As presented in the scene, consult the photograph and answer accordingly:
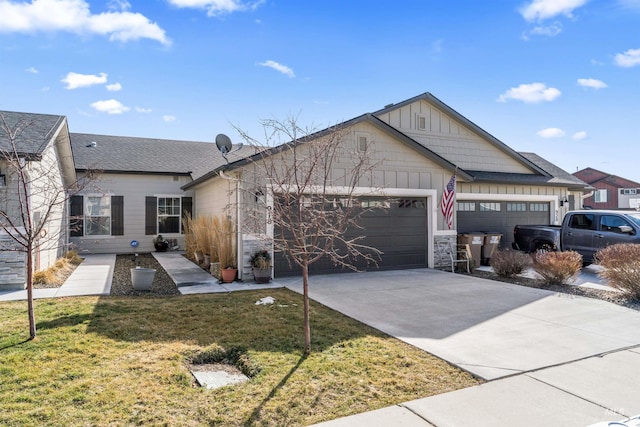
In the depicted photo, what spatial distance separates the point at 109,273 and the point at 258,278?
453 centimetres

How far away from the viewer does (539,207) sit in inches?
614

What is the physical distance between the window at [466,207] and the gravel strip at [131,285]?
9.34 meters

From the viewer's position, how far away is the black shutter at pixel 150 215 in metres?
16.8

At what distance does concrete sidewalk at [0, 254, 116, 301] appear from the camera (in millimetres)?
8016

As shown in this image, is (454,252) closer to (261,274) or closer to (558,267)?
(558,267)

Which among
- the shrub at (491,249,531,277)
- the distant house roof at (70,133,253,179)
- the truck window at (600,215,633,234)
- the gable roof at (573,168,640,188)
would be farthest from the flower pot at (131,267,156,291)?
the gable roof at (573,168,640,188)

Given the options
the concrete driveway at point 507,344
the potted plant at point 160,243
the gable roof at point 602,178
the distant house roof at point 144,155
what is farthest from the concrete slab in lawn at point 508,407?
the gable roof at point 602,178

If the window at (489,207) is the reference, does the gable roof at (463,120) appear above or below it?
above

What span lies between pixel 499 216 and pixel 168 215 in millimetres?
13148

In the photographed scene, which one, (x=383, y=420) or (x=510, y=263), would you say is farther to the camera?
(x=510, y=263)

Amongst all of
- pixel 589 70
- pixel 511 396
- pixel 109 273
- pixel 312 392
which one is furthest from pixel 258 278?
pixel 589 70

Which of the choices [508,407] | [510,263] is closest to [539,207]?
[510,263]

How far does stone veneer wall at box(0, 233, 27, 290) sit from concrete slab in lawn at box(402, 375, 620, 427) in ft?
28.7

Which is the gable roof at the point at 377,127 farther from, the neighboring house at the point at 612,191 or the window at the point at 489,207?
the neighboring house at the point at 612,191
